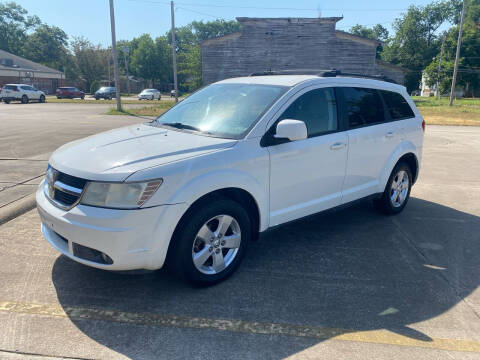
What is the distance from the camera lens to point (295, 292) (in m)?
3.53

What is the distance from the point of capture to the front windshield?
387 cm

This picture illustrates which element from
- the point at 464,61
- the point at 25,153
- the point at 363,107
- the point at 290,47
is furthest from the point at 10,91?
the point at 464,61

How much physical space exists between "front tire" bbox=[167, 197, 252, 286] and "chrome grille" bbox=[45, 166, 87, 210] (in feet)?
2.73

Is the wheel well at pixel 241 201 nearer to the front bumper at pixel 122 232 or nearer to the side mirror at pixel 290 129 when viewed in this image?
the front bumper at pixel 122 232

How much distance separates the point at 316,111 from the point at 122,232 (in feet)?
7.88

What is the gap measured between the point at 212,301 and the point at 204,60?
1133 inches

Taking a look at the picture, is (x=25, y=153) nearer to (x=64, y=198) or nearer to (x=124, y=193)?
(x=64, y=198)

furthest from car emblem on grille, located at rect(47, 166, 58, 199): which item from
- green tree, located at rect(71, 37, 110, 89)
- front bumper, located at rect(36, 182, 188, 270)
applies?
green tree, located at rect(71, 37, 110, 89)

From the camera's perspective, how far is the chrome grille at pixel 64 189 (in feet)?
10.4

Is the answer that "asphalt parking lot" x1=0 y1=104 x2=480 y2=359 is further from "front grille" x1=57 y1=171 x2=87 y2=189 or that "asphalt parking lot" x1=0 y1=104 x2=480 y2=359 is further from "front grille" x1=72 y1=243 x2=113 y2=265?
"front grille" x1=57 y1=171 x2=87 y2=189

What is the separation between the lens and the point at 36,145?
1085cm

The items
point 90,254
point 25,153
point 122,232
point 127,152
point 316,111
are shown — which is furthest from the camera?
point 25,153

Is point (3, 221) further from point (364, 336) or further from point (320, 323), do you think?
point (364, 336)

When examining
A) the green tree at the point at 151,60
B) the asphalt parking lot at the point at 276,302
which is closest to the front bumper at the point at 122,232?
the asphalt parking lot at the point at 276,302
